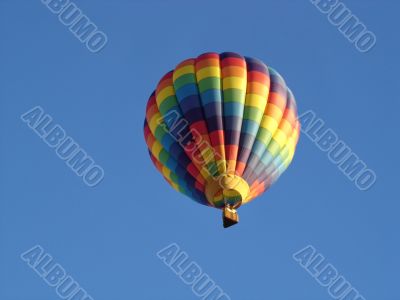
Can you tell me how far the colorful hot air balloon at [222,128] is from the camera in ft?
78.2

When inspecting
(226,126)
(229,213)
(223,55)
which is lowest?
(229,213)

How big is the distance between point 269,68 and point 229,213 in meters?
4.73

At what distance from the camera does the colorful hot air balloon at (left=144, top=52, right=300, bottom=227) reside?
2383 cm

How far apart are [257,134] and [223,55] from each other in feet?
9.03

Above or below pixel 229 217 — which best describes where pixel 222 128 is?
above

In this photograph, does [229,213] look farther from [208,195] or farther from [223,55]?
[223,55]

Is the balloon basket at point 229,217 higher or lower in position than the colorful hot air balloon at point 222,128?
lower

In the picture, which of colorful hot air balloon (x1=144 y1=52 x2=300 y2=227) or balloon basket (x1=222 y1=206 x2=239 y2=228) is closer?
balloon basket (x1=222 y1=206 x2=239 y2=228)

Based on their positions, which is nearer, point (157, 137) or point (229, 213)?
point (229, 213)

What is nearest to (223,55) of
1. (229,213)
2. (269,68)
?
(269,68)

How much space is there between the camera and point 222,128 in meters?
24.1

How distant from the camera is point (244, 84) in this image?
82.1ft

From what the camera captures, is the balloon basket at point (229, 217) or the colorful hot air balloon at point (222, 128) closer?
the balloon basket at point (229, 217)

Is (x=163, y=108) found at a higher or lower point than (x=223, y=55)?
lower
